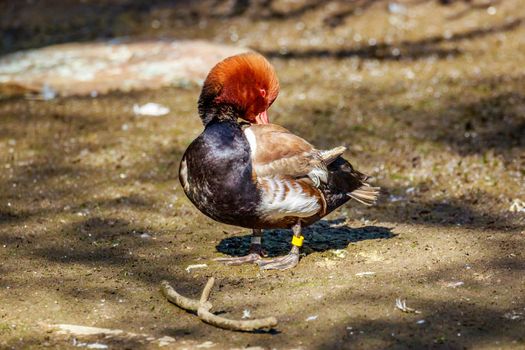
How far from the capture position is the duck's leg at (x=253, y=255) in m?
5.71

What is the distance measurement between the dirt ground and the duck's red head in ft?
3.51

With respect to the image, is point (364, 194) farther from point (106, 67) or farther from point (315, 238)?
point (106, 67)

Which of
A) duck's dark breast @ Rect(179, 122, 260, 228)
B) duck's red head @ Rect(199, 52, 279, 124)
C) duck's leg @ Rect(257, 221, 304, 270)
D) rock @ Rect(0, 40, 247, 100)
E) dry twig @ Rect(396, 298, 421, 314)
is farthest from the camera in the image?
rock @ Rect(0, 40, 247, 100)

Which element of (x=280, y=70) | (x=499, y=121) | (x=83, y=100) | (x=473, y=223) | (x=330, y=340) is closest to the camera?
(x=330, y=340)

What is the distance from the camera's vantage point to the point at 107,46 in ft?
36.8

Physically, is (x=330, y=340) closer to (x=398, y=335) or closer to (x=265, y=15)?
(x=398, y=335)

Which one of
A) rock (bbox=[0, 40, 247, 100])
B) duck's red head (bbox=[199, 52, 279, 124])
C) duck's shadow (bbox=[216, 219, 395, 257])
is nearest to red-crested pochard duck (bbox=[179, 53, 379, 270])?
duck's red head (bbox=[199, 52, 279, 124])

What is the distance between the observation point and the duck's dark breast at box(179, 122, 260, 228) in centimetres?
527

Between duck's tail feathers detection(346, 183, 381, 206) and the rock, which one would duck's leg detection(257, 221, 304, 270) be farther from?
the rock

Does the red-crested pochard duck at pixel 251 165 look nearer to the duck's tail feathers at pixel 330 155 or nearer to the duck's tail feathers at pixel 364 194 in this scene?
the duck's tail feathers at pixel 330 155

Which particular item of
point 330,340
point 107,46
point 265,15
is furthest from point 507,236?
point 265,15

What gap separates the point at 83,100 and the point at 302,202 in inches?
206

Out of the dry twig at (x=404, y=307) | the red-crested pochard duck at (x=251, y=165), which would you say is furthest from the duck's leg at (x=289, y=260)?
the dry twig at (x=404, y=307)

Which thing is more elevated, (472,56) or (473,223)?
(472,56)
